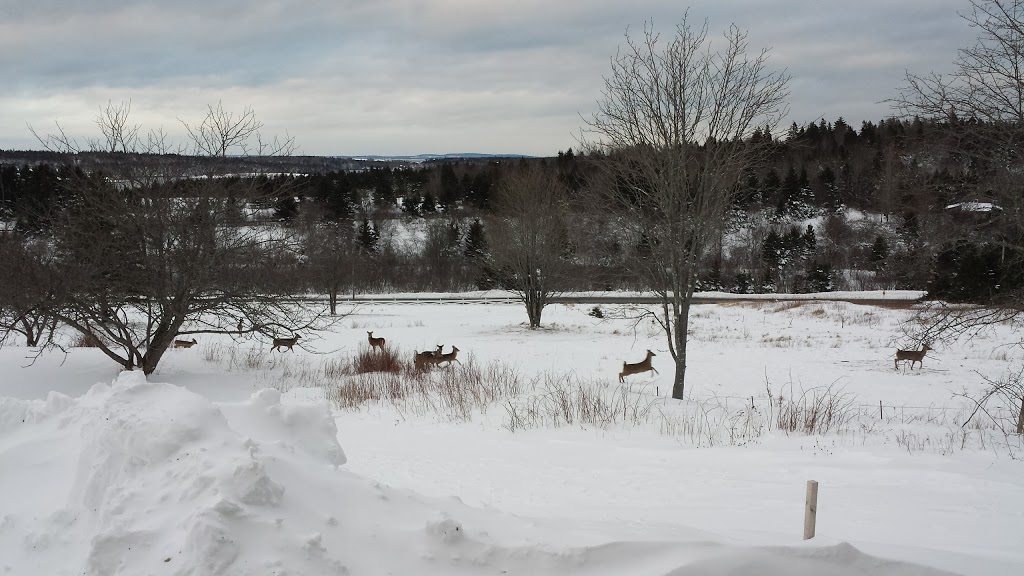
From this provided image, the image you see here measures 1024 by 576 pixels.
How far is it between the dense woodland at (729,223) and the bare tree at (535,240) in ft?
2.44

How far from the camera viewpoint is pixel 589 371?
45.9ft

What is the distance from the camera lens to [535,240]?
23.5 meters

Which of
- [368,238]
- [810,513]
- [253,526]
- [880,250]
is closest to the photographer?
[253,526]

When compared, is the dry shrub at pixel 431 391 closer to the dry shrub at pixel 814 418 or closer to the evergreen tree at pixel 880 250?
the dry shrub at pixel 814 418

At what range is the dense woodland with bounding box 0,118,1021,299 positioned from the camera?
8.52 metres

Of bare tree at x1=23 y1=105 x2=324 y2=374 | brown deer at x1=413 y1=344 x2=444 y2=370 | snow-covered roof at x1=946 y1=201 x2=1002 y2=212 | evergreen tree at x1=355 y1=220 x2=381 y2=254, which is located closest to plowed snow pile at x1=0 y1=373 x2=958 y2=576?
snow-covered roof at x1=946 y1=201 x2=1002 y2=212

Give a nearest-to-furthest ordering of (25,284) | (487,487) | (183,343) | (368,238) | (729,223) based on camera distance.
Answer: (487,487)
(729,223)
(25,284)
(183,343)
(368,238)

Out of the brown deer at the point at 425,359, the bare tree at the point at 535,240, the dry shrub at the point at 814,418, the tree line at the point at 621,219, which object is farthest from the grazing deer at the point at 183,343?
the dry shrub at the point at 814,418

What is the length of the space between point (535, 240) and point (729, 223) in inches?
536

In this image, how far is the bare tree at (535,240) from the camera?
2338 centimetres

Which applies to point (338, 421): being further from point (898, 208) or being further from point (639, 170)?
point (898, 208)

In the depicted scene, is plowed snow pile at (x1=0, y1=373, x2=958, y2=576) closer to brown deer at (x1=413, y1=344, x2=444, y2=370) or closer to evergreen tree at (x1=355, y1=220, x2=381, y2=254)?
brown deer at (x1=413, y1=344, x2=444, y2=370)

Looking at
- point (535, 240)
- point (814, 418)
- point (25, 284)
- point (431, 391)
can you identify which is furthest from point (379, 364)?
point (535, 240)

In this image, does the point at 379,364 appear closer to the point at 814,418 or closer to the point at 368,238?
the point at 814,418
